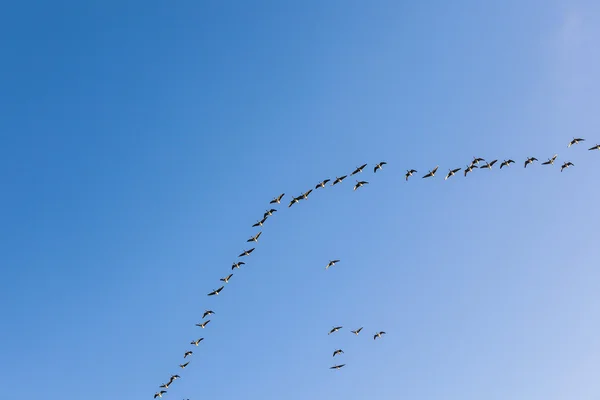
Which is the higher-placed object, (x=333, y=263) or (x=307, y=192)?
(x=307, y=192)

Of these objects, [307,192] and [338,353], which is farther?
[338,353]

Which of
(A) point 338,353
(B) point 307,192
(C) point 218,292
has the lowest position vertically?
(A) point 338,353

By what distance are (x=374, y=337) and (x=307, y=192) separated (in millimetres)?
30518

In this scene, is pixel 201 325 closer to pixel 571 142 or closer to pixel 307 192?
pixel 307 192

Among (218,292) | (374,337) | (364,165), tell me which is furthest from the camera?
(374,337)

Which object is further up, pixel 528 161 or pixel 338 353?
pixel 528 161

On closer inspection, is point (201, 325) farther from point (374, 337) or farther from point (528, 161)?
point (528, 161)

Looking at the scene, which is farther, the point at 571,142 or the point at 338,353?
the point at 338,353

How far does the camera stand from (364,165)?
92562mm

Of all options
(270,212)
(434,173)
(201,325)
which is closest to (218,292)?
(201,325)

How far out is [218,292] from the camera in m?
98.8

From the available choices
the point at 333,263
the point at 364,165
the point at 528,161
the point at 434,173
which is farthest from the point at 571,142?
the point at 333,263

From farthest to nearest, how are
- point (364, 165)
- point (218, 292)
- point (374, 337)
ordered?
point (374, 337) → point (218, 292) → point (364, 165)

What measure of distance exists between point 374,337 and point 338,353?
23.2ft
